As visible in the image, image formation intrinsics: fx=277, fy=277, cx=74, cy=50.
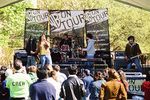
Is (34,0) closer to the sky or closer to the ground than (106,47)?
closer to the sky

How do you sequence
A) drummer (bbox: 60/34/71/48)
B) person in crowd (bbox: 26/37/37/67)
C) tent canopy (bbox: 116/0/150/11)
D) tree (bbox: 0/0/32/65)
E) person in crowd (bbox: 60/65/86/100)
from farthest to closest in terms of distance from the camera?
1. tree (bbox: 0/0/32/65)
2. drummer (bbox: 60/34/71/48)
3. person in crowd (bbox: 26/37/37/67)
4. tent canopy (bbox: 116/0/150/11)
5. person in crowd (bbox: 60/65/86/100)

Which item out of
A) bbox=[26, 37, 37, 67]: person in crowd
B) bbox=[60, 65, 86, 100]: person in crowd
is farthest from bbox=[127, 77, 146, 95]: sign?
bbox=[26, 37, 37, 67]: person in crowd

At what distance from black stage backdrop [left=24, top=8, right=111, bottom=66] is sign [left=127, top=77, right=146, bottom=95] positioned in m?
4.40

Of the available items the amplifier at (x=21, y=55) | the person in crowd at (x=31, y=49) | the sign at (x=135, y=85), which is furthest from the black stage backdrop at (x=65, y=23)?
the sign at (x=135, y=85)

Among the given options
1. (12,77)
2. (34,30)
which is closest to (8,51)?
(34,30)

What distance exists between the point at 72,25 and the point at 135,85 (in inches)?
246

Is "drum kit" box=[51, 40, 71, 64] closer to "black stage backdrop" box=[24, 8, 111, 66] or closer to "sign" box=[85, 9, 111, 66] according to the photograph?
"black stage backdrop" box=[24, 8, 111, 66]

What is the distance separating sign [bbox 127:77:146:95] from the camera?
26.3 feet

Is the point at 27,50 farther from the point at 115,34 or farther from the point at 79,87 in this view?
the point at 115,34

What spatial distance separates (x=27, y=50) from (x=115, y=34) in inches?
485

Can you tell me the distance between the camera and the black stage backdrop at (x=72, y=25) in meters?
13.0

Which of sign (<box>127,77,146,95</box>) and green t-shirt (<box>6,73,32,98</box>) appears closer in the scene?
green t-shirt (<box>6,73,32,98</box>)

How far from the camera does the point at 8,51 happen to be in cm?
2369

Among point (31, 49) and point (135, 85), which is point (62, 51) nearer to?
point (31, 49)
